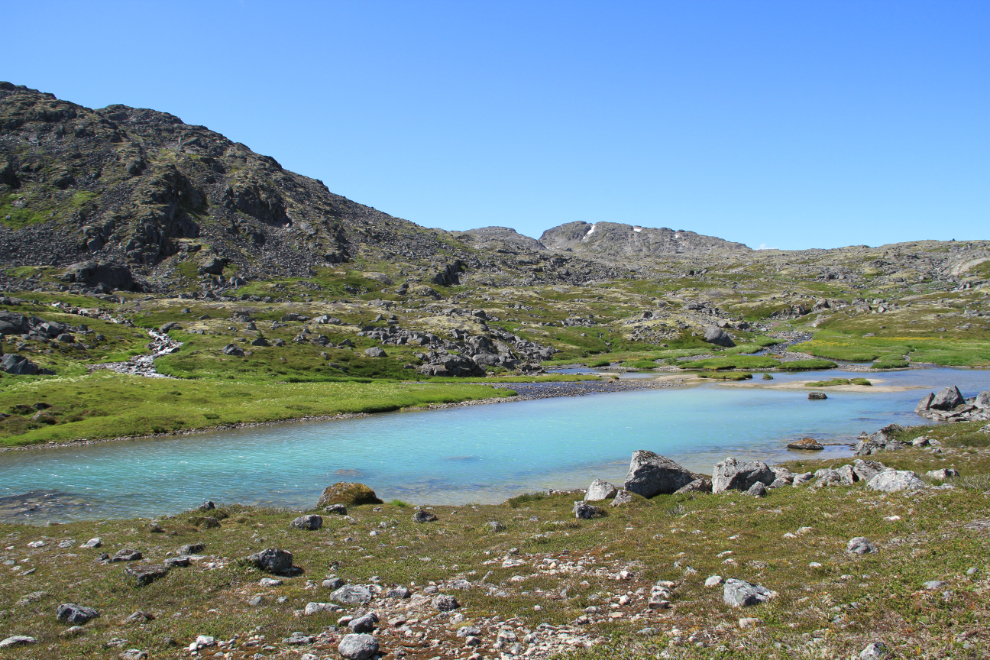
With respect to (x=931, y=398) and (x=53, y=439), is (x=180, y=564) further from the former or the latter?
(x=931, y=398)

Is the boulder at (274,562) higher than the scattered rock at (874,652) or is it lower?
lower

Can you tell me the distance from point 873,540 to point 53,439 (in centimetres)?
7701

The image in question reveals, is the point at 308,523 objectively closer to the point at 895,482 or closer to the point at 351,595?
the point at 351,595

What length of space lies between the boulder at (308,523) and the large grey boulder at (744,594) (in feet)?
67.7

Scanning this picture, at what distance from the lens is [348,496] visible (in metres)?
34.8

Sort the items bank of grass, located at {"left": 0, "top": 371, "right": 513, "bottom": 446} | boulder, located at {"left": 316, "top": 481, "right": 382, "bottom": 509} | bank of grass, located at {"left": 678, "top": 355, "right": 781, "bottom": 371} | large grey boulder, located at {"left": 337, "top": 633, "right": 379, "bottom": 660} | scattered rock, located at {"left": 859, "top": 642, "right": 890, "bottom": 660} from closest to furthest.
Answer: scattered rock, located at {"left": 859, "top": 642, "right": 890, "bottom": 660} → large grey boulder, located at {"left": 337, "top": 633, "right": 379, "bottom": 660} → boulder, located at {"left": 316, "top": 481, "right": 382, "bottom": 509} → bank of grass, located at {"left": 0, "top": 371, "right": 513, "bottom": 446} → bank of grass, located at {"left": 678, "top": 355, "right": 781, "bottom": 371}

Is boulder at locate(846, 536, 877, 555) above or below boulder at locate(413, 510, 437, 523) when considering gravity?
above

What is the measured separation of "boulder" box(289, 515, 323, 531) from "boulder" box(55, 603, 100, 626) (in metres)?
11.1

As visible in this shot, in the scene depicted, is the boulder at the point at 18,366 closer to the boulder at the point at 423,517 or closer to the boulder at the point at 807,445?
the boulder at the point at 423,517

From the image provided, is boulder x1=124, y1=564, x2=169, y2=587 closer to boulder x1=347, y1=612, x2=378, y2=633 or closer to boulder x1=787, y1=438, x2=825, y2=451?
boulder x1=347, y1=612, x2=378, y2=633

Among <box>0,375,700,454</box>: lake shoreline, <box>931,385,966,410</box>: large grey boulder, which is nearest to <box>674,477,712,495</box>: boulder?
<box>931,385,966,410</box>: large grey boulder

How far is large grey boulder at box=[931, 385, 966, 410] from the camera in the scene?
59.4 m

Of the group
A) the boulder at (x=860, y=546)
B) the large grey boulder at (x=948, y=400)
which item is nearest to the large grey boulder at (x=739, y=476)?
the boulder at (x=860, y=546)

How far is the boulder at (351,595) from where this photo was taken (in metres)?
16.8
